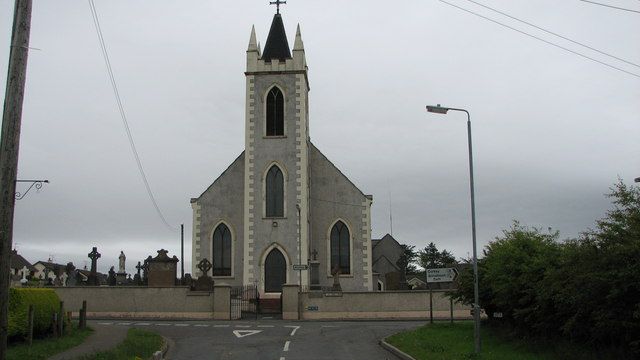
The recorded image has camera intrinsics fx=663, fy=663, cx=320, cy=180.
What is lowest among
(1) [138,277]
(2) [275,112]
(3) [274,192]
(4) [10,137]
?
(1) [138,277]

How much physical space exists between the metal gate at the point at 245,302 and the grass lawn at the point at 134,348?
37.8ft

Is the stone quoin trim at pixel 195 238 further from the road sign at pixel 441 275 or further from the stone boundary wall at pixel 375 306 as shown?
the road sign at pixel 441 275

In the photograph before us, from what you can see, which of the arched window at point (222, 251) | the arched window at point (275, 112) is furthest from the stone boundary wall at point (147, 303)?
the arched window at point (275, 112)

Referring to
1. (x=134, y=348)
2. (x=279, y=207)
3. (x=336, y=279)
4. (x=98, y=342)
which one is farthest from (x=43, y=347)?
(x=279, y=207)

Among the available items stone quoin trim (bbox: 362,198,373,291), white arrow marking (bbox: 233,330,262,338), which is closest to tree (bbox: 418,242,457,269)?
stone quoin trim (bbox: 362,198,373,291)

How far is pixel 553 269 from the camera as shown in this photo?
15.6m

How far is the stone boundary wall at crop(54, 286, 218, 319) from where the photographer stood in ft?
103

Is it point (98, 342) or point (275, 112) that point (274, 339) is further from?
point (275, 112)

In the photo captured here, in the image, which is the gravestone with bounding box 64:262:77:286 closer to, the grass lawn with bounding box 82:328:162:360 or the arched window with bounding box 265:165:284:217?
the arched window with bounding box 265:165:284:217

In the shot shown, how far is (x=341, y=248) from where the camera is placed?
40594 mm

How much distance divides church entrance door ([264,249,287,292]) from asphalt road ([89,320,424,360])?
8656mm

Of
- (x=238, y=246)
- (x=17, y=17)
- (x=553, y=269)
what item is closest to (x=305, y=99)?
(x=238, y=246)

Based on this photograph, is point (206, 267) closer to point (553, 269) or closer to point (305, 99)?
point (305, 99)

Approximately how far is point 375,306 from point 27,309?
1821 cm
